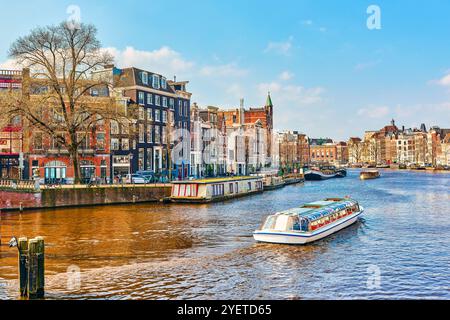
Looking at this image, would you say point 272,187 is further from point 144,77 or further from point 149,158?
point 144,77

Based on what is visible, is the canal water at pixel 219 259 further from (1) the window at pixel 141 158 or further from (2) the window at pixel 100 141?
(1) the window at pixel 141 158

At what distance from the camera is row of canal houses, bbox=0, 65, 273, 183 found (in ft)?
222

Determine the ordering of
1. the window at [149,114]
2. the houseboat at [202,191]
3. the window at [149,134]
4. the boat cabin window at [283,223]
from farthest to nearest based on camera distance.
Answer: the window at [149,114], the window at [149,134], the houseboat at [202,191], the boat cabin window at [283,223]

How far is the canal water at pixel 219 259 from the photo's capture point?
71.9ft

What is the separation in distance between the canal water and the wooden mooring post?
678mm

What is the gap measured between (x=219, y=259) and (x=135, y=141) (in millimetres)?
54877

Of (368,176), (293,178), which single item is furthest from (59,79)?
(368,176)

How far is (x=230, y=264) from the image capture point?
88.8 ft

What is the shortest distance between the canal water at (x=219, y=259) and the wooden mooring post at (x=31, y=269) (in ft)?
2.22

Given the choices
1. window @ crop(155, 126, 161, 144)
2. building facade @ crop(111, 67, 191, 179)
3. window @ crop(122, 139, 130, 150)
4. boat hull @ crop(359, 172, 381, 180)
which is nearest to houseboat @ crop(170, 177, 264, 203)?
building facade @ crop(111, 67, 191, 179)

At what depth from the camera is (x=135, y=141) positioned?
8031cm

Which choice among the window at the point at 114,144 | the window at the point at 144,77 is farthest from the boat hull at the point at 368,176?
the window at the point at 114,144

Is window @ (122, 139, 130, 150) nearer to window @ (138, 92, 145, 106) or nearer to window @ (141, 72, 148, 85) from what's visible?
window @ (138, 92, 145, 106)

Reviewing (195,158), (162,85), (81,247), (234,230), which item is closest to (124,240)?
(81,247)
